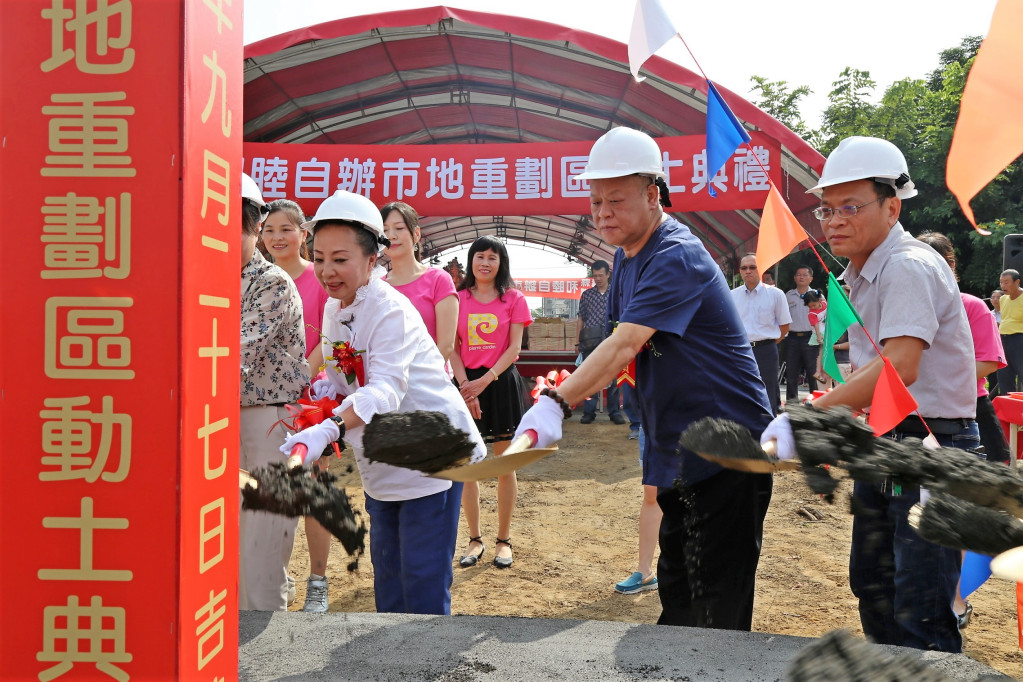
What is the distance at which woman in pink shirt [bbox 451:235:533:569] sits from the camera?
4078 mm

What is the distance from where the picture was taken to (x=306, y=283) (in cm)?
316

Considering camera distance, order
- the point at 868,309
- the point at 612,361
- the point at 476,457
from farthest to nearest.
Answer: the point at 868,309, the point at 476,457, the point at 612,361

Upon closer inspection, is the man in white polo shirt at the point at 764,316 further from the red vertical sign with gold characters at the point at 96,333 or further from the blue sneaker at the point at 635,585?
the red vertical sign with gold characters at the point at 96,333

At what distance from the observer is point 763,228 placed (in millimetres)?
3145

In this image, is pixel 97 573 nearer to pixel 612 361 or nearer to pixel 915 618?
pixel 612 361

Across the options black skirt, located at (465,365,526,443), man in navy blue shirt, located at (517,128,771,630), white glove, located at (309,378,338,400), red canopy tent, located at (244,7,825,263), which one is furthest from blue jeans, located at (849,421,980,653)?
red canopy tent, located at (244,7,825,263)

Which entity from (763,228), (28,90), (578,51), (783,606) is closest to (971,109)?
(28,90)

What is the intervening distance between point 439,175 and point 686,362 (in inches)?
258

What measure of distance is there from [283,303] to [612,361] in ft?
3.79

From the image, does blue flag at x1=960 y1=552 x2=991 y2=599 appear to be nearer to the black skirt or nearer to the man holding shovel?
the man holding shovel

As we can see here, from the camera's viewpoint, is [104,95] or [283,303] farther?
[283,303]

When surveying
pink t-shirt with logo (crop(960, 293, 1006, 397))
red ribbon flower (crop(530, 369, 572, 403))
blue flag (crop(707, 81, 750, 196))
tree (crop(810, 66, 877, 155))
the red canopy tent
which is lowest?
red ribbon flower (crop(530, 369, 572, 403))

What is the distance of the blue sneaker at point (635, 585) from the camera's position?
356 centimetres

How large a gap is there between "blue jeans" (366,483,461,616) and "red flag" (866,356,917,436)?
1234 millimetres
